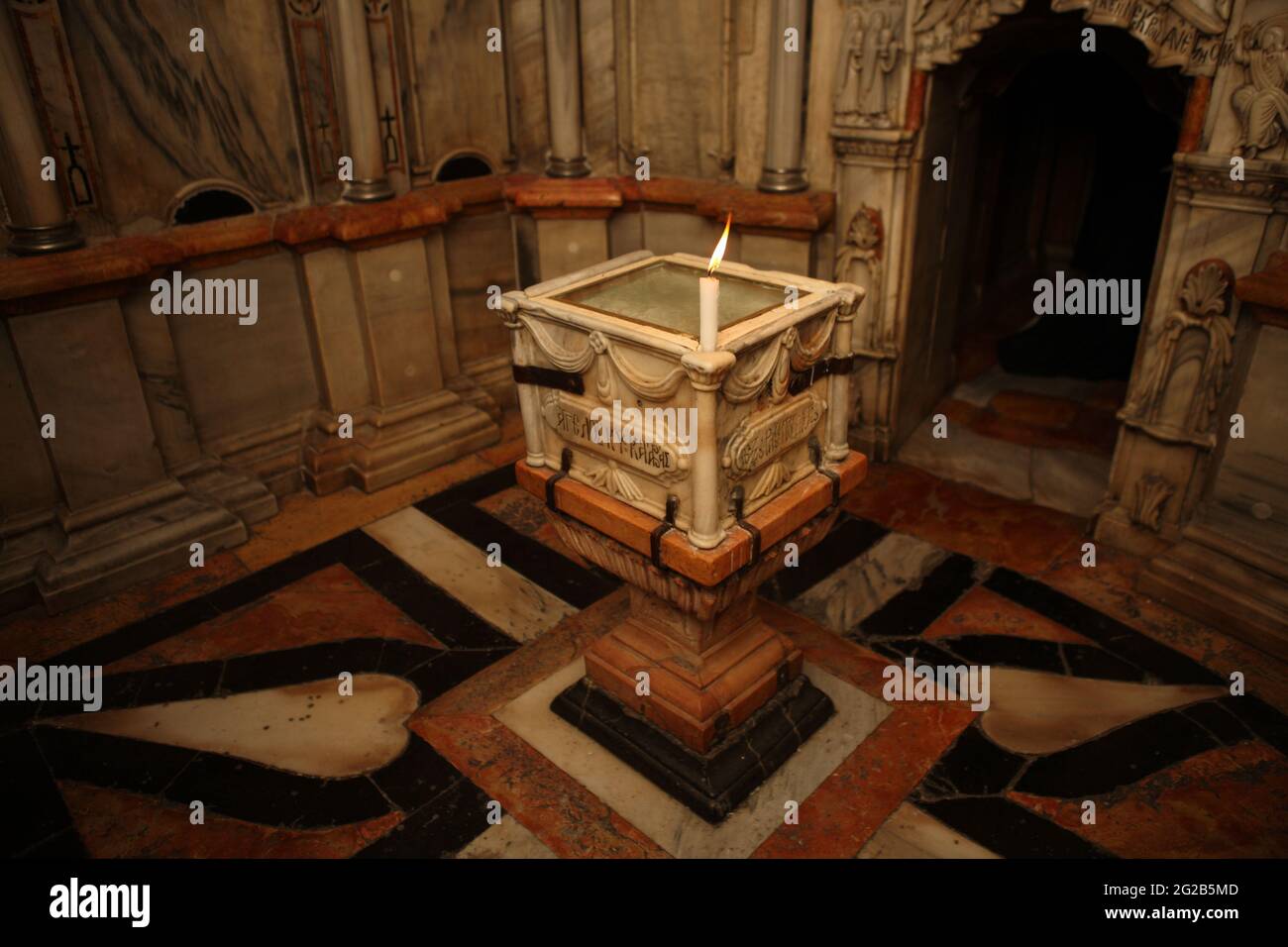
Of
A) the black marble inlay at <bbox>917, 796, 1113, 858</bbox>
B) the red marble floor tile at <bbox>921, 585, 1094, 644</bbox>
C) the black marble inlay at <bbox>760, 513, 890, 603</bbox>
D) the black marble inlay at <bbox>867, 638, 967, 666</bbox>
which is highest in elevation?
the black marble inlay at <bbox>760, 513, 890, 603</bbox>

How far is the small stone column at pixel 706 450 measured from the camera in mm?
2654

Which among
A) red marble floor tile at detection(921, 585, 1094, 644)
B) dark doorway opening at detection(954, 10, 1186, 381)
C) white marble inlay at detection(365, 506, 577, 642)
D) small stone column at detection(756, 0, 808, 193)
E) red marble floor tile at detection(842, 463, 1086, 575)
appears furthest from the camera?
dark doorway opening at detection(954, 10, 1186, 381)

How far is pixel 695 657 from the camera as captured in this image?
11.3 ft

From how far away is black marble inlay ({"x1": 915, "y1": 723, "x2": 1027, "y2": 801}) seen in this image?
336 centimetres

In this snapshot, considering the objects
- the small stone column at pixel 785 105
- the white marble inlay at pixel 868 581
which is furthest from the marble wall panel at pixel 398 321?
the white marble inlay at pixel 868 581

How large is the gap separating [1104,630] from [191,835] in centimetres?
383

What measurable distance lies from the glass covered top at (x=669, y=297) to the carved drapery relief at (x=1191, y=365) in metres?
2.07

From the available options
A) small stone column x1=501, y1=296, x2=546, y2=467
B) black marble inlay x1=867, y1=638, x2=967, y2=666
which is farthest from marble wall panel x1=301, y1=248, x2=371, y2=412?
black marble inlay x1=867, y1=638, x2=967, y2=666

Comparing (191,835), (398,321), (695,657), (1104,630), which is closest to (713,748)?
(695,657)

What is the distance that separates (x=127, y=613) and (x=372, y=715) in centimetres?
158

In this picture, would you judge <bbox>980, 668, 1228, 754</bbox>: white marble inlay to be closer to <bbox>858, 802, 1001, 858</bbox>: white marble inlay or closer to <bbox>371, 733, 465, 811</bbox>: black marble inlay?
<bbox>858, 802, 1001, 858</bbox>: white marble inlay

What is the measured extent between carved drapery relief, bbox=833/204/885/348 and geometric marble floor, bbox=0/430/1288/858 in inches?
46.4

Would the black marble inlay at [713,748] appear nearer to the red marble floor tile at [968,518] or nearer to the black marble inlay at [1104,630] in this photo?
the black marble inlay at [1104,630]
